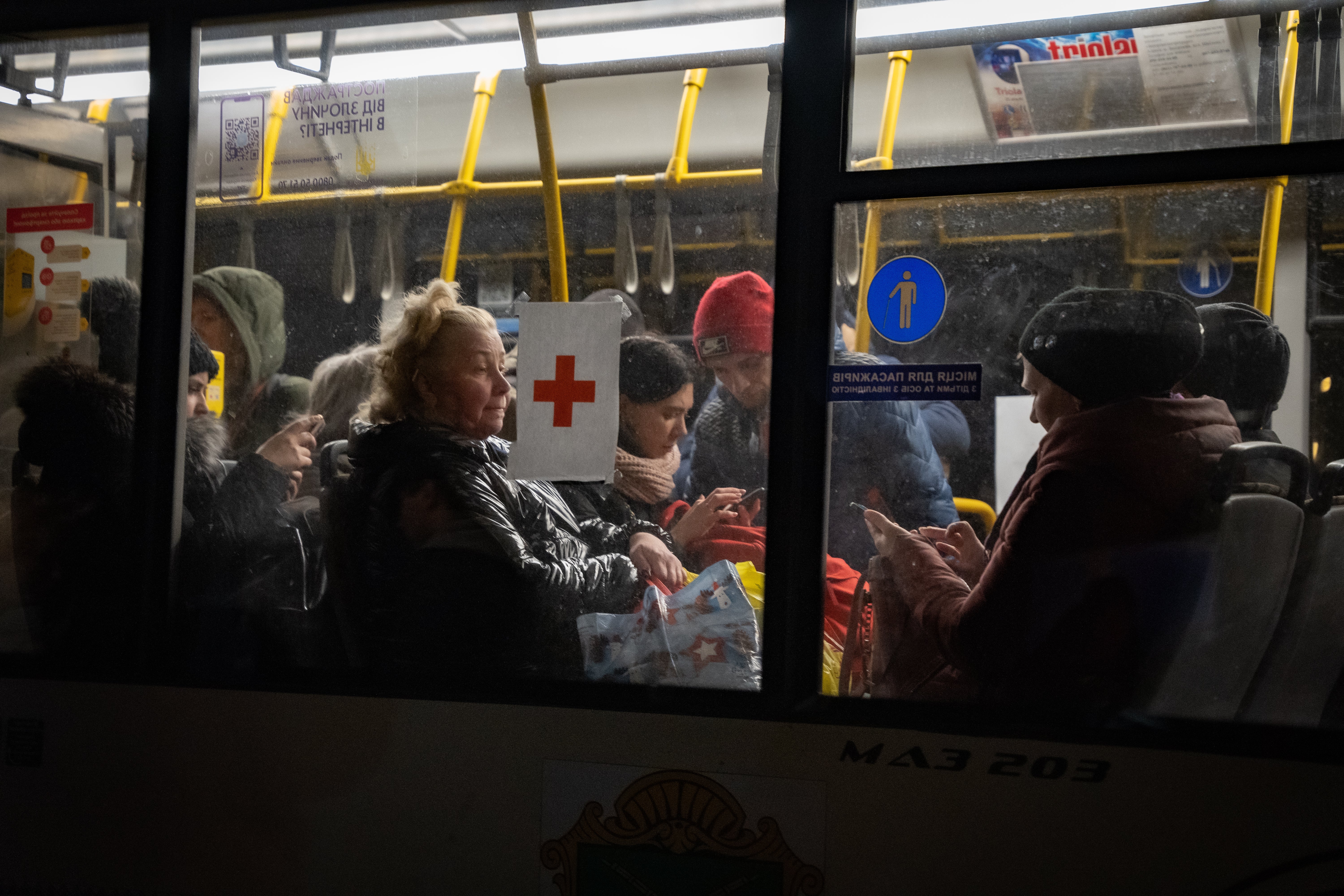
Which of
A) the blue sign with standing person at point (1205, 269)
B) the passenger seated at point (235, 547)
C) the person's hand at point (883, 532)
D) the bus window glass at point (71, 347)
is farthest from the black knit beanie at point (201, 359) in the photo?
the blue sign with standing person at point (1205, 269)

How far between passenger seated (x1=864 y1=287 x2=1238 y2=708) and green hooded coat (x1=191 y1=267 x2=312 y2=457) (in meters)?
1.41

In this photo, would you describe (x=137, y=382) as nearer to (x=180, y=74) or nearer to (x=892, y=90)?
(x=180, y=74)

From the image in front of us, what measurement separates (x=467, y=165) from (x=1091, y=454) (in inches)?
55.7

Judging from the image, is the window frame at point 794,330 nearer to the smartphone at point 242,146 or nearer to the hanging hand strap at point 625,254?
the smartphone at point 242,146

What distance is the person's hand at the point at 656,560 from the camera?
222 cm

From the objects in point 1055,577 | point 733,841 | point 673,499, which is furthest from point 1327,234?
point 733,841

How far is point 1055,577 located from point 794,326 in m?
0.69

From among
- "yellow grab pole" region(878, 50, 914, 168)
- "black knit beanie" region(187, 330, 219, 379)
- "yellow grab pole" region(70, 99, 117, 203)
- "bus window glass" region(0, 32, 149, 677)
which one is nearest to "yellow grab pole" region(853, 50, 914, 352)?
"yellow grab pole" region(878, 50, 914, 168)

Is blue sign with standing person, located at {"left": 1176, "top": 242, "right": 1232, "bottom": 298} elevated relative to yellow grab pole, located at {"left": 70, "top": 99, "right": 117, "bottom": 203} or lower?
lower

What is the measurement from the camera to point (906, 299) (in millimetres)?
2105

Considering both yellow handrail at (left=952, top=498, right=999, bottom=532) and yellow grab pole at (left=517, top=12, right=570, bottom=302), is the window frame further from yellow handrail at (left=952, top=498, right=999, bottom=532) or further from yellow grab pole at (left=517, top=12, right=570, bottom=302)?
yellow handrail at (left=952, top=498, right=999, bottom=532)

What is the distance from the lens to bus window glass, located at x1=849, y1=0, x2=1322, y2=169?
199 cm

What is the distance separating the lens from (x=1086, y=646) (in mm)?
2025

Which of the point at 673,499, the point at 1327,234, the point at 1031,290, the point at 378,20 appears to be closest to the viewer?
the point at 1327,234
